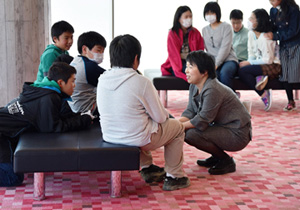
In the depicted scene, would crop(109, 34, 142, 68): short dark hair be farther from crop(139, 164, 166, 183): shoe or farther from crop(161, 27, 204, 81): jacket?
crop(161, 27, 204, 81): jacket

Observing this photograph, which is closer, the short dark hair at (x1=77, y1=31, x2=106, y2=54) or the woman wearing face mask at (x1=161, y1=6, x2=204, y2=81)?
the short dark hair at (x1=77, y1=31, x2=106, y2=54)

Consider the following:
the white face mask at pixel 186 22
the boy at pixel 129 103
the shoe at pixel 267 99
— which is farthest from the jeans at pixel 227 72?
the boy at pixel 129 103

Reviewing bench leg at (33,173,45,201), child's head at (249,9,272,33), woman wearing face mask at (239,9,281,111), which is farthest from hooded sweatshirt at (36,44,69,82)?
child's head at (249,9,272,33)

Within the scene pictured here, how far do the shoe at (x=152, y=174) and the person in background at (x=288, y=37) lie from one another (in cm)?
322

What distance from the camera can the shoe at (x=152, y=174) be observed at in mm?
3469

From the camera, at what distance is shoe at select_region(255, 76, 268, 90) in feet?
20.6

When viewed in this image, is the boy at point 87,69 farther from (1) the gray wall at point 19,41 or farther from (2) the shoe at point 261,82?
(2) the shoe at point 261,82

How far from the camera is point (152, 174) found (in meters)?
3.48

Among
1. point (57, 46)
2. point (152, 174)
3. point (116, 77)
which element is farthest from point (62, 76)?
point (57, 46)

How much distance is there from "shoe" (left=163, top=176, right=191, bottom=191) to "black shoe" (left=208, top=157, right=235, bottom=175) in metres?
0.37

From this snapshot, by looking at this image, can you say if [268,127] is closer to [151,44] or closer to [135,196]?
[135,196]

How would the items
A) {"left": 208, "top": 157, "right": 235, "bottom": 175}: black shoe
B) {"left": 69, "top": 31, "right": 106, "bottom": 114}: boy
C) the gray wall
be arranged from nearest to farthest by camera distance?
{"left": 208, "top": 157, "right": 235, "bottom": 175}: black shoe < {"left": 69, "top": 31, "right": 106, "bottom": 114}: boy < the gray wall

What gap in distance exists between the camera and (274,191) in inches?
131

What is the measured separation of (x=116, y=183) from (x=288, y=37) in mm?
3767
